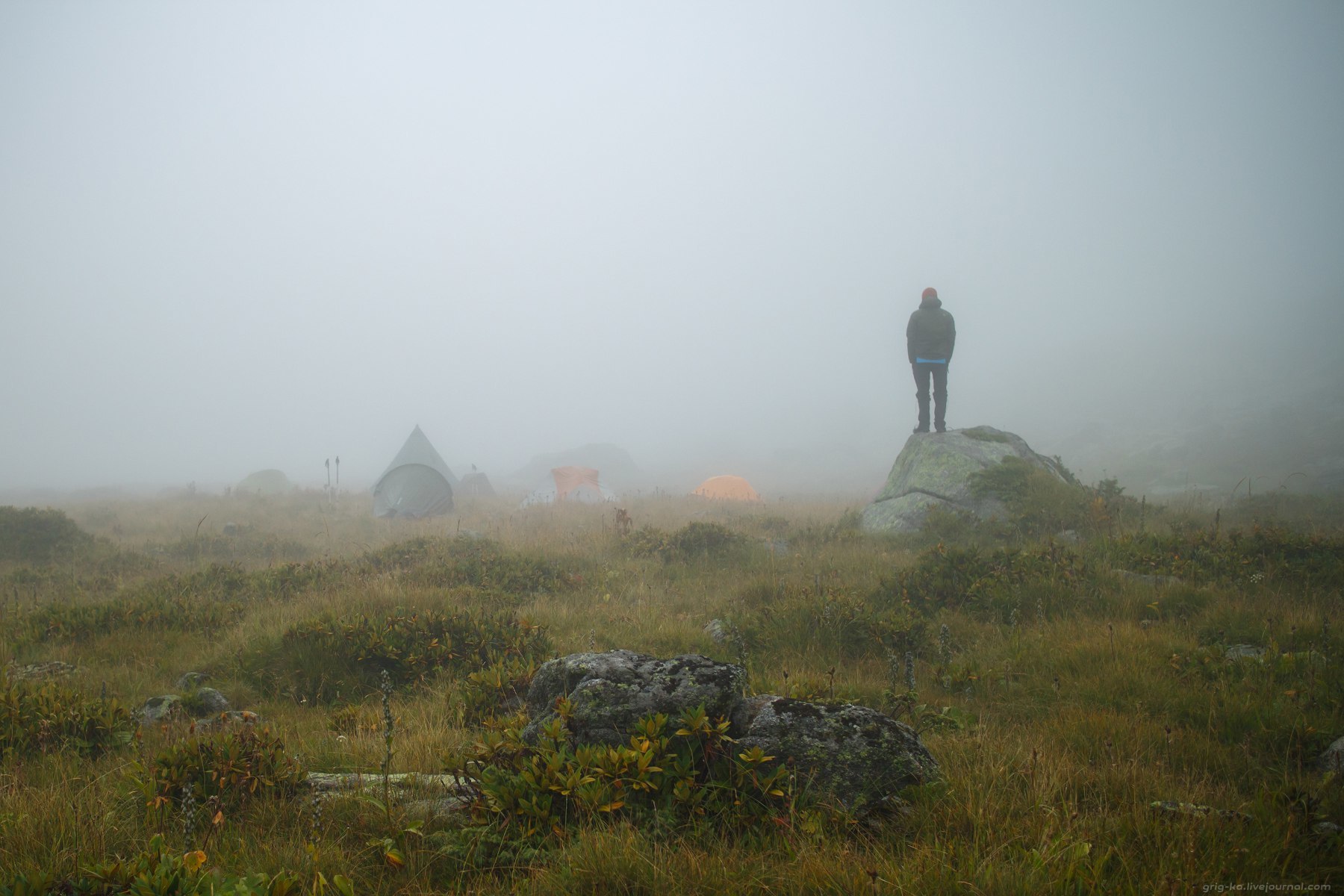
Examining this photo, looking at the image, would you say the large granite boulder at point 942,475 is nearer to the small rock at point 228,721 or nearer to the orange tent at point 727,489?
the orange tent at point 727,489

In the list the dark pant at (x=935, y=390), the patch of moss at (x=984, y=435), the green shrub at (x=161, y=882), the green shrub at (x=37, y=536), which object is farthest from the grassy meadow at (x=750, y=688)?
the dark pant at (x=935, y=390)

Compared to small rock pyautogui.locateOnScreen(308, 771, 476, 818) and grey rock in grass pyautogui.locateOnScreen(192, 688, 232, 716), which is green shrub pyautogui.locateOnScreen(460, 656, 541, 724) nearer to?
small rock pyautogui.locateOnScreen(308, 771, 476, 818)

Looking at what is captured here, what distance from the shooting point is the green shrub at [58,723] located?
13.3ft

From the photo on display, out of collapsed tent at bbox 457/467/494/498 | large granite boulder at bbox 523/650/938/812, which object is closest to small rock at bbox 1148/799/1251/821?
large granite boulder at bbox 523/650/938/812

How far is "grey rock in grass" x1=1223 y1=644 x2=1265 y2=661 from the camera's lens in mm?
4906

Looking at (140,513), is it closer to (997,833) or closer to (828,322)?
(997,833)

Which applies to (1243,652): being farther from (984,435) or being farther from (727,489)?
(727,489)

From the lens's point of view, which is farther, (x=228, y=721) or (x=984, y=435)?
(x=984, y=435)

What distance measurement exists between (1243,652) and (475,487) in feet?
87.7

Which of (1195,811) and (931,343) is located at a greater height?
(931,343)

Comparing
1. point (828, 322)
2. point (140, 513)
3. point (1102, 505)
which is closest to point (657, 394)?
point (828, 322)

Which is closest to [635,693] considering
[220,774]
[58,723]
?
[220,774]

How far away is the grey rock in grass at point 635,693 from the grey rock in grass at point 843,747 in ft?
0.67

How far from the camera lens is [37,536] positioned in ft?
40.6
